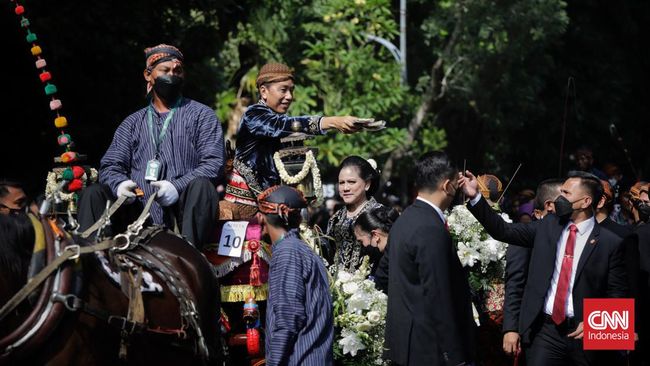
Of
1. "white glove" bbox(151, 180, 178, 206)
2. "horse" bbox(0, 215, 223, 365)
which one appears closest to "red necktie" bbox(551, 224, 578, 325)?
"horse" bbox(0, 215, 223, 365)

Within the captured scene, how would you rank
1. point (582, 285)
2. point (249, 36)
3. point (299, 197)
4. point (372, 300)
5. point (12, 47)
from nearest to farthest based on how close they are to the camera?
1. point (299, 197)
2. point (582, 285)
3. point (372, 300)
4. point (12, 47)
5. point (249, 36)

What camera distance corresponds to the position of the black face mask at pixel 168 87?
9.14 meters

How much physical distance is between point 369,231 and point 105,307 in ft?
11.2

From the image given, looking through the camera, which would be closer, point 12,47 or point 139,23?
point 12,47

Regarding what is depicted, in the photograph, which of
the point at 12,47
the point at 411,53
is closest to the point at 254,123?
the point at 12,47

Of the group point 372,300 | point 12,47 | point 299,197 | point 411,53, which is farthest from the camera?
point 411,53

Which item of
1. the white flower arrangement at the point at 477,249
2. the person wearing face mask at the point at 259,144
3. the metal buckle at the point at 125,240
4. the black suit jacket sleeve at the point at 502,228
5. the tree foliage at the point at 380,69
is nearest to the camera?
the metal buckle at the point at 125,240

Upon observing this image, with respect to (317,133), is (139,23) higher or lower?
higher

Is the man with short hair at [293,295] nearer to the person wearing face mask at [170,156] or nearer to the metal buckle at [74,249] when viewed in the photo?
the person wearing face mask at [170,156]

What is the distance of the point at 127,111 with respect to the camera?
17922mm

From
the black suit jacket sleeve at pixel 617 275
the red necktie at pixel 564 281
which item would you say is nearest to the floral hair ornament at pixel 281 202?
the red necktie at pixel 564 281

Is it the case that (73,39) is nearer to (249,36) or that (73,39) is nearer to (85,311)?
(249,36)

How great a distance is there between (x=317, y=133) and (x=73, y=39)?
827 cm

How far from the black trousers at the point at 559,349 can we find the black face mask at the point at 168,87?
3.46 m
